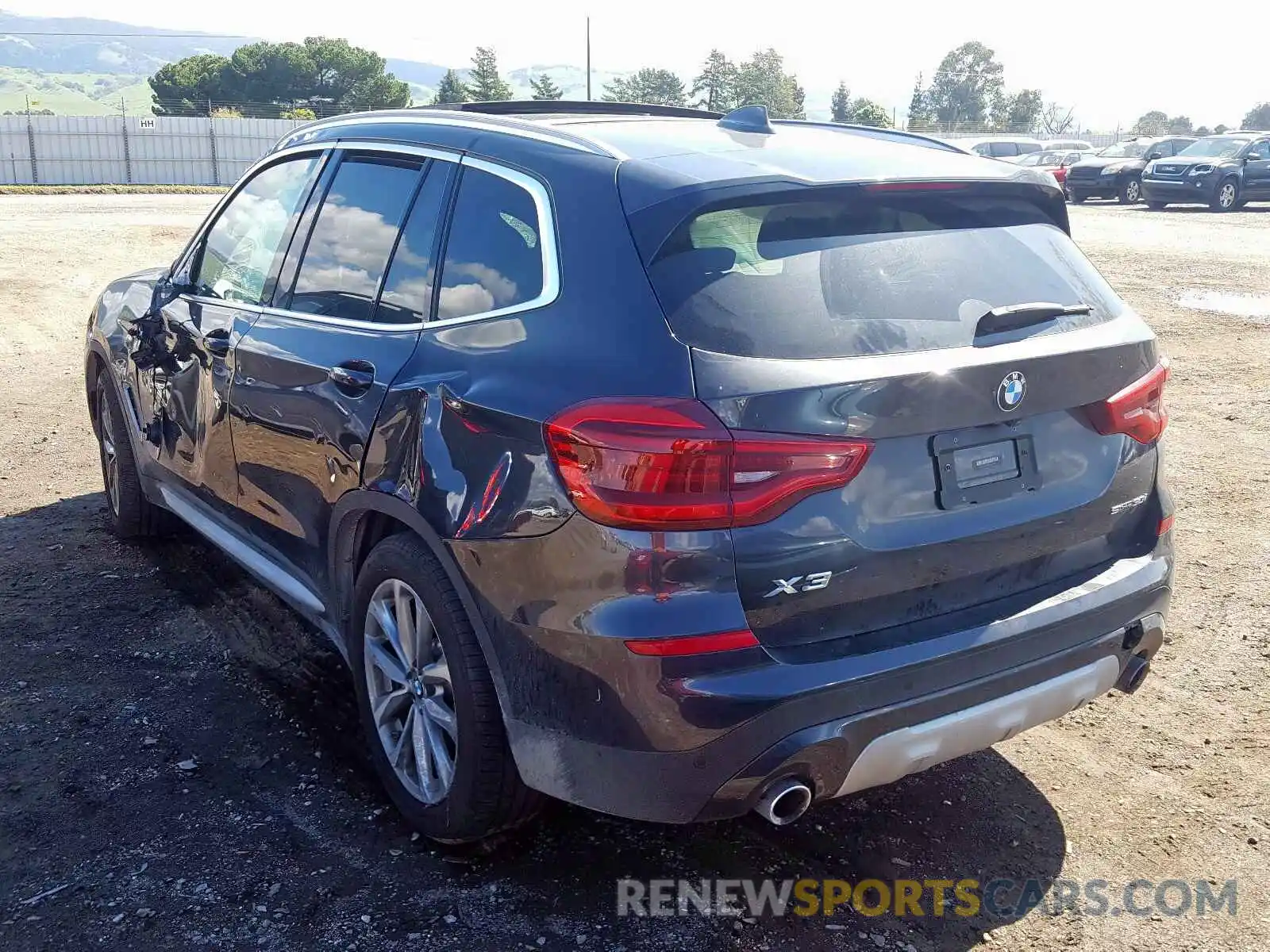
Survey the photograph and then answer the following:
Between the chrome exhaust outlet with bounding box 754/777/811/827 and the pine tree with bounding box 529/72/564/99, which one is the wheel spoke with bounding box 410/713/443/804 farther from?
the pine tree with bounding box 529/72/564/99

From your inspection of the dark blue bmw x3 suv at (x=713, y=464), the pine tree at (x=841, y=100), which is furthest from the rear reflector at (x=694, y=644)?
the pine tree at (x=841, y=100)

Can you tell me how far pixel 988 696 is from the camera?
2.80 metres

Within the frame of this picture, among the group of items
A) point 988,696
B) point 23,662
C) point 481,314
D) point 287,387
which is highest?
point 481,314

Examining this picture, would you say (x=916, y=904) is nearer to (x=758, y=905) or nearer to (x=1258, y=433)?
(x=758, y=905)

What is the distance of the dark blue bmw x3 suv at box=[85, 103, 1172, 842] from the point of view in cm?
254

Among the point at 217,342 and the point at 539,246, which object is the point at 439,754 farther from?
the point at 217,342

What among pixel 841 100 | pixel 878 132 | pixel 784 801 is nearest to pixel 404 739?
pixel 784 801

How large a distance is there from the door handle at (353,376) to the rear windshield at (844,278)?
101cm

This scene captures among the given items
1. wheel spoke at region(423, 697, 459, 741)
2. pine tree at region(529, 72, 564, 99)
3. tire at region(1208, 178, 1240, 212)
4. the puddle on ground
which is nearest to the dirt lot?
wheel spoke at region(423, 697, 459, 741)

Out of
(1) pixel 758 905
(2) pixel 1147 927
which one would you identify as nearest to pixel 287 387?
(1) pixel 758 905

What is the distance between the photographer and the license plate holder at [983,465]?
273cm

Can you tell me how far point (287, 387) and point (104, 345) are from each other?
236cm

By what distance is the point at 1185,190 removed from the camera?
2634 cm

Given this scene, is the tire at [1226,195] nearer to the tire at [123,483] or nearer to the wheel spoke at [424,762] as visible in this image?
the tire at [123,483]
